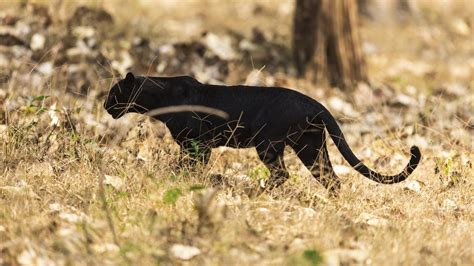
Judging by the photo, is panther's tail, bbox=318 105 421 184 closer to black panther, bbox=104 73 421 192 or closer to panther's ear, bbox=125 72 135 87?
black panther, bbox=104 73 421 192

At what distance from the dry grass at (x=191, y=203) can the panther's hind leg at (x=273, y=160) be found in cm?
8

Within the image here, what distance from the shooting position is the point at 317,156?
210 inches

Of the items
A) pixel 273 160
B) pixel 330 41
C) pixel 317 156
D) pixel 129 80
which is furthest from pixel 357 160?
pixel 330 41

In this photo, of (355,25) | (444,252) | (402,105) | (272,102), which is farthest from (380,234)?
(355,25)

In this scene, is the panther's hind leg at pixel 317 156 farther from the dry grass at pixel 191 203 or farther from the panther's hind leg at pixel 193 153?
the panther's hind leg at pixel 193 153

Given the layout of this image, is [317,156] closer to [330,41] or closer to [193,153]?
[193,153]

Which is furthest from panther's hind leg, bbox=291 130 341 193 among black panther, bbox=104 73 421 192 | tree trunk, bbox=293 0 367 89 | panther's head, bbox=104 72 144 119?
tree trunk, bbox=293 0 367 89

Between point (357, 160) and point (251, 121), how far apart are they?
0.78 m

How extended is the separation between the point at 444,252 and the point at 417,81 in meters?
6.78

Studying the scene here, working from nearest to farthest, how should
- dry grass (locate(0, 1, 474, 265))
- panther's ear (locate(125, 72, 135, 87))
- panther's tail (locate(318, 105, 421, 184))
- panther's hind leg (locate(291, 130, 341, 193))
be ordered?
dry grass (locate(0, 1, 474, 265)), panther's tail (locate(318, 105, 421, 184)), panther's hind leg (locate(291, 130, 341, 193)), panther's ear (locate(125, 72, 135, 87))

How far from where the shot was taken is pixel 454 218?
4973 mm

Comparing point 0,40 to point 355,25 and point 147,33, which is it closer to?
point 147,33

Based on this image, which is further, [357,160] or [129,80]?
[129,80]

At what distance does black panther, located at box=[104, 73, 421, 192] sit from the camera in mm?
5098
